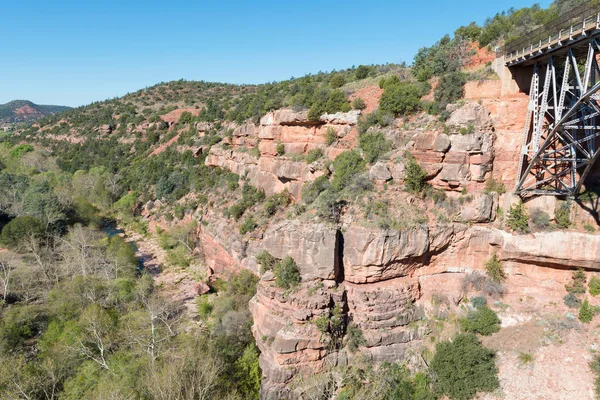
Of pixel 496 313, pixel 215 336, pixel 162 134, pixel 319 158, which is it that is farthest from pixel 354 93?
pixel 162 134

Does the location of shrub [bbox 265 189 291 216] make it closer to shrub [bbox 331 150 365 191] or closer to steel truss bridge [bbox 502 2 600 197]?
shrub [bbox 331 150 365 191]

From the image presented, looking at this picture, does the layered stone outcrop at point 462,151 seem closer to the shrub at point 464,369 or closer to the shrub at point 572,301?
the shrub at point 572,301

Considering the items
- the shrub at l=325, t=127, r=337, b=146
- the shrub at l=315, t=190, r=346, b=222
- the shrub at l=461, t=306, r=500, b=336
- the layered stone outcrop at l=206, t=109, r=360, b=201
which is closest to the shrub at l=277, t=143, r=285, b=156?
the layered stone outcrop at l=206, t=109, r=360, b=201

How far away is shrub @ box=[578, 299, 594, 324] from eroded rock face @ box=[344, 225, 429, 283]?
755 cm

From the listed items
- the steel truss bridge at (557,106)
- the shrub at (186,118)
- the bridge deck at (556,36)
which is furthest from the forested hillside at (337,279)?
the shrub at (186,118)

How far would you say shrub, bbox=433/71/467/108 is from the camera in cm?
2062

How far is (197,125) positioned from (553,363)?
45593 millimetres

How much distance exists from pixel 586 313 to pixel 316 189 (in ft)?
51.2

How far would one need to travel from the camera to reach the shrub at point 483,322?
16875mm

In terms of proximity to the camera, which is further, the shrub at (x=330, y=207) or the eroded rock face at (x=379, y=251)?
the shrub at (x=330, y=207)

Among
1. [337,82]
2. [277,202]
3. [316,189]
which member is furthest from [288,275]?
[337,82]

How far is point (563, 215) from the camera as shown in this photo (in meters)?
17.1

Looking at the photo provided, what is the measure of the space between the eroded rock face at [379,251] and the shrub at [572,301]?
282 inches

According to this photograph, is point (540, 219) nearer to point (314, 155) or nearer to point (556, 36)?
point (556, 36)
